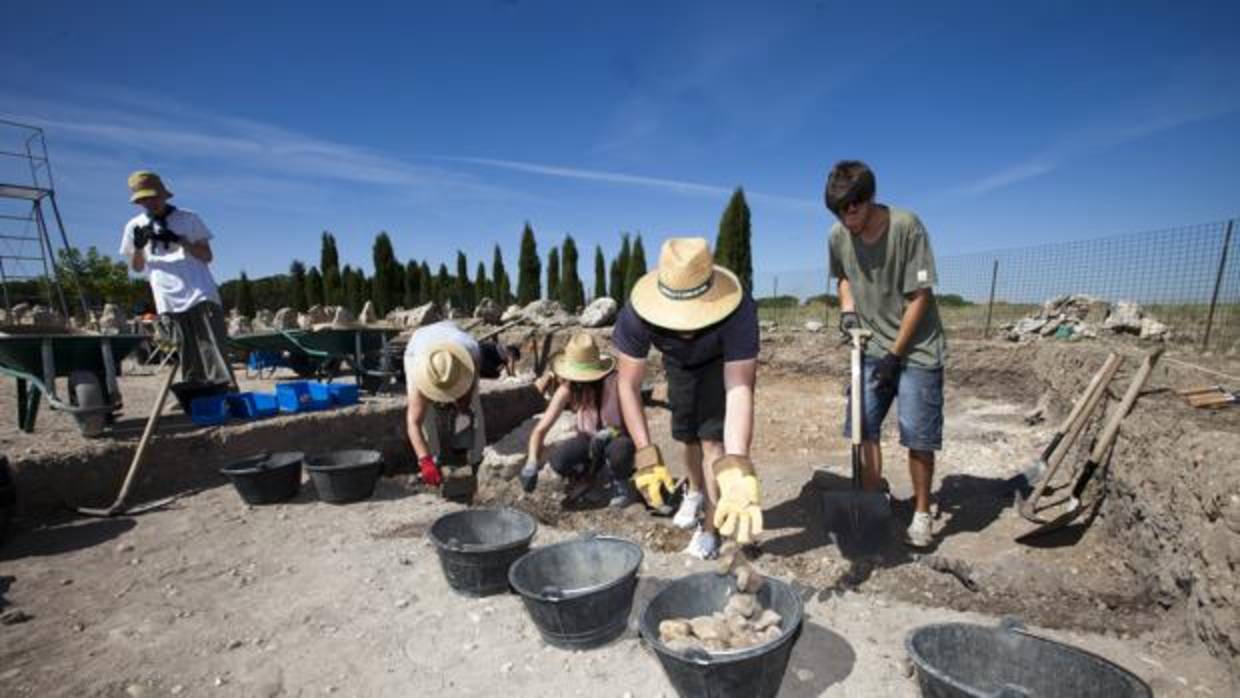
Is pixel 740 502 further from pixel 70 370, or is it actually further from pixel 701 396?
pixel 70 370

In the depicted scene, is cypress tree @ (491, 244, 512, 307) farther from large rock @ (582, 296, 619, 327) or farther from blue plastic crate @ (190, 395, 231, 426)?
blue plastic crate @ (190, 395, 231, 426)

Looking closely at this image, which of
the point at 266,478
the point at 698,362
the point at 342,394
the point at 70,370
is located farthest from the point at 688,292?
the point at 70,370

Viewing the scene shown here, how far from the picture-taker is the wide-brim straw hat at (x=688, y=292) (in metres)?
2.57

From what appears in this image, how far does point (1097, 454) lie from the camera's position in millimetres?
3105

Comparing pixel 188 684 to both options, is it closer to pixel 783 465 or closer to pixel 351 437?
pixel 351 437

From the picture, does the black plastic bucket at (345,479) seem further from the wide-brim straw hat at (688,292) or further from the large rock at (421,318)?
the large rock at (421,318)

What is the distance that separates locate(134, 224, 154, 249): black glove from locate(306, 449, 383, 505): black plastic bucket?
225 centimetres

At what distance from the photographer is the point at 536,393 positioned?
6879mm

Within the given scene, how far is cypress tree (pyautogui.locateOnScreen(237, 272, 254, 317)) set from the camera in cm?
2866

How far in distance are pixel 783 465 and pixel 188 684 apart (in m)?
3.88

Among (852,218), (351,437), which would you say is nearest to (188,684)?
(351,437)

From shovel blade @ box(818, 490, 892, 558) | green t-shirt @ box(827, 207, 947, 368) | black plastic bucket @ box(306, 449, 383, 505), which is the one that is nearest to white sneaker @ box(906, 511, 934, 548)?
shovel blade @ box(818, 490, 892, 558)

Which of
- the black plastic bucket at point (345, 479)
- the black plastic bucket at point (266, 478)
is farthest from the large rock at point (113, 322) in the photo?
the black plastic bucket at point (345, 479)

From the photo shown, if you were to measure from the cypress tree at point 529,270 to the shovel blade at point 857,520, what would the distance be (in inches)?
928
